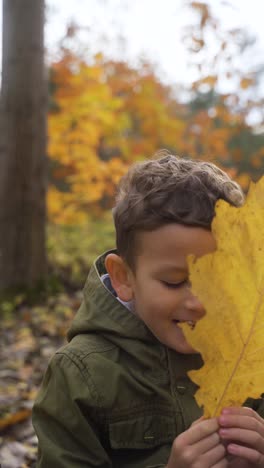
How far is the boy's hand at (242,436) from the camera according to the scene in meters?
1.02

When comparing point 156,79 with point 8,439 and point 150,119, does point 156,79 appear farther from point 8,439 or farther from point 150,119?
point 8,439

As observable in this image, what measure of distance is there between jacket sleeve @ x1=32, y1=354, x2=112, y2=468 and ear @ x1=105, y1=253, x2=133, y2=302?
0.22m

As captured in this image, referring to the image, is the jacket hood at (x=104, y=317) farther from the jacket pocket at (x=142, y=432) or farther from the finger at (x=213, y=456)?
→ the finger at (x=213, y=456)

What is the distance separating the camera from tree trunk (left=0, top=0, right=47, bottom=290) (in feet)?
16.5

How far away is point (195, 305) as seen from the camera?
1.14 metres

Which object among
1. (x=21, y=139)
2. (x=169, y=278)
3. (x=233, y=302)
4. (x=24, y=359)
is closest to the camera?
(x=233, y=302)

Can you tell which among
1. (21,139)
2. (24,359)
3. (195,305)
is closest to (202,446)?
(195,305)

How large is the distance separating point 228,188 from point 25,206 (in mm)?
3967

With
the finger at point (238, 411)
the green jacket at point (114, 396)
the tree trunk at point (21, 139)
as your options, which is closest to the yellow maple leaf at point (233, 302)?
the finger at point (238, 411)

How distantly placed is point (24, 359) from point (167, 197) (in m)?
2.61

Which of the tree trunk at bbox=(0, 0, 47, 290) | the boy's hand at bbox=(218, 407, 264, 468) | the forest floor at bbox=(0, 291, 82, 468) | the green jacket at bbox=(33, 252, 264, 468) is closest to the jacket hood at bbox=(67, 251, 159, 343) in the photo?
the green jacket at bbox=(33, 252, 264, 468)

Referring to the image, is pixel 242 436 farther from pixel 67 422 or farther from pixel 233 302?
pixel 67 422

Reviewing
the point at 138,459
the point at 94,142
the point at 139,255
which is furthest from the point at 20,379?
the point at 94,142

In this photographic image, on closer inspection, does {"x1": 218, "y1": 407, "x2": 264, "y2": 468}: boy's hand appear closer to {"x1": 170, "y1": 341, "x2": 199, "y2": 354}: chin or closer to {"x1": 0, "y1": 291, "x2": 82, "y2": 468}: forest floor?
{"x1": 170, "y1": 341, "x2": 199, "y2": 354}: chin
